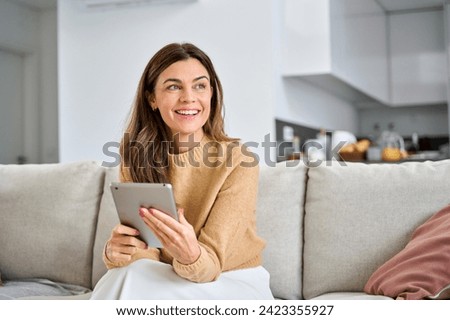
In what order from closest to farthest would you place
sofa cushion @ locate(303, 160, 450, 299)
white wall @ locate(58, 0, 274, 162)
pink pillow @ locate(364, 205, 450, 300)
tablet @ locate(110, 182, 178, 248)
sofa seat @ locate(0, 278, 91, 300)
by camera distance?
tablet @ locate(110, 182, 178, 248), pink pillow @ locate(364, 205, 450, 300), sofa cushion @ locate(303, 160, 450, 299), sofa seat @ locate(0, 278, 91, 300), white wall @ locate(58, 0, 274, 162)

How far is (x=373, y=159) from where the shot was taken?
389 centimetres

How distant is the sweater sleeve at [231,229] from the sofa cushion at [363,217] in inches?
9.8

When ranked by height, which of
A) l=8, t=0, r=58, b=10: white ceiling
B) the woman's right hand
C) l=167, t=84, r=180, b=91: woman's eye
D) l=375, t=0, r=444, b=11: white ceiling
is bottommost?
the woman's right hand

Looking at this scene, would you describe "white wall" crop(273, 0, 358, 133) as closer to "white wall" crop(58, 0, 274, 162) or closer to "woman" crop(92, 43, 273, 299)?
"white wall" crop(58, 0, 274, 162)

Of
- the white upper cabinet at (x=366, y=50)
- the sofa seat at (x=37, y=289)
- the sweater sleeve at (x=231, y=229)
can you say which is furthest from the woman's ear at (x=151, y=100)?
the white upper cabinet at (x=366, y=50)

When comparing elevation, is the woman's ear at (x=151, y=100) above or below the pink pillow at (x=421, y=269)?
above

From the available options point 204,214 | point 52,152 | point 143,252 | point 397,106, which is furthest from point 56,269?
point 397,106

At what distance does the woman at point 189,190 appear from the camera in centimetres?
134

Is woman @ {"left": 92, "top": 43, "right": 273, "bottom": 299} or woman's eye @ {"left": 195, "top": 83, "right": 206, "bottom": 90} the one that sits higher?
woman's eye @ {"left": 195, "top": 83, "right": 206, "bottom": 90}

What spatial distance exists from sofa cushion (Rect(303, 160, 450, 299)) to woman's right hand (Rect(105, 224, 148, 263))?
562 mm

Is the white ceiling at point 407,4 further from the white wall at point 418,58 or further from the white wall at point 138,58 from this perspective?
the white wall at point 138,58

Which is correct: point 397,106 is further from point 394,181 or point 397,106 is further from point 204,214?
point 204,214

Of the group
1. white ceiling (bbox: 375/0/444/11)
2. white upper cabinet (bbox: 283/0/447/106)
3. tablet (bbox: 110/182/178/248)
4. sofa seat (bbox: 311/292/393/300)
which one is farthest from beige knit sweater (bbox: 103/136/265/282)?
white ceiling (bbox: 375/0/444/11)

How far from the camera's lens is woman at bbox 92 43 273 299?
1.34 meters
